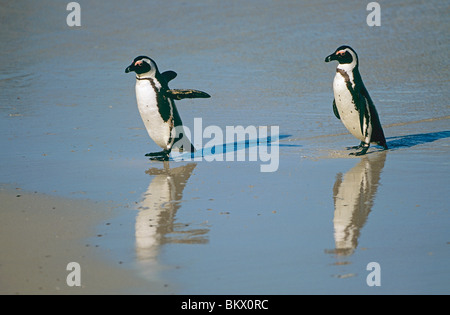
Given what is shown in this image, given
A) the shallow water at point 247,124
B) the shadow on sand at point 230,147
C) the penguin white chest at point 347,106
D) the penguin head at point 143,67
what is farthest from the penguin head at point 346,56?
the penguin head at point 143,67

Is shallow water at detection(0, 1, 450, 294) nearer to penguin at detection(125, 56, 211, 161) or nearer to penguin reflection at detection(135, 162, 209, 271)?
penguin reflection at detection(135, 162, 209, 271)

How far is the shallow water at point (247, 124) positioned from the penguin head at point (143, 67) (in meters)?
0.81

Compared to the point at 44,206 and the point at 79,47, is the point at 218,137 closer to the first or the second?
the point at 44,206

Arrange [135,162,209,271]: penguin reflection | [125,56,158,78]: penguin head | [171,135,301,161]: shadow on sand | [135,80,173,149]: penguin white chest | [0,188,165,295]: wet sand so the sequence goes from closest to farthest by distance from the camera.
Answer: [0,188,165,295]: wet sand → [135,162,209,271]: penguin reflection → [125,56,158,78]: penguin head → [135,80,173,149]: penguin white chest → [171,135,301,161]: shadow on sand

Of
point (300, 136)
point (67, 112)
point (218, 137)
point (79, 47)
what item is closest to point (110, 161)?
point (218, 137)

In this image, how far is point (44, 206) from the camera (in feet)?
17.9

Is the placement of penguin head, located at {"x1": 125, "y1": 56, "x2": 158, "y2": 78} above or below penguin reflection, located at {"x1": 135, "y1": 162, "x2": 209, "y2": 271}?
above

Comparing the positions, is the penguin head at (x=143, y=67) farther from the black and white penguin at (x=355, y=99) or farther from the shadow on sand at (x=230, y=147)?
the black and white penguin at (x=355, y=99)

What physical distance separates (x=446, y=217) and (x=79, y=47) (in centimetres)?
1046

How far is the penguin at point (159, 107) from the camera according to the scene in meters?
6.91

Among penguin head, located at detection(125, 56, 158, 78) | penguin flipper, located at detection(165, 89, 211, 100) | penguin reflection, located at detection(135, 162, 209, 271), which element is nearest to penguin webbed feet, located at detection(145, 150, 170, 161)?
penguin reflection, located at detection(135, 162, 209, 271)

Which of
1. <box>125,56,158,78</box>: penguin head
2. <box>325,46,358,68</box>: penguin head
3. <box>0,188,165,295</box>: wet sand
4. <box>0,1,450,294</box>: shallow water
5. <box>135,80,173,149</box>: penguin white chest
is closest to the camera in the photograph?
<box>0,188,165,295</box>: wet sand

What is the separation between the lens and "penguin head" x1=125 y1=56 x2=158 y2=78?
268 inches

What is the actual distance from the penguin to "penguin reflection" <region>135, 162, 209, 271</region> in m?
0.44
